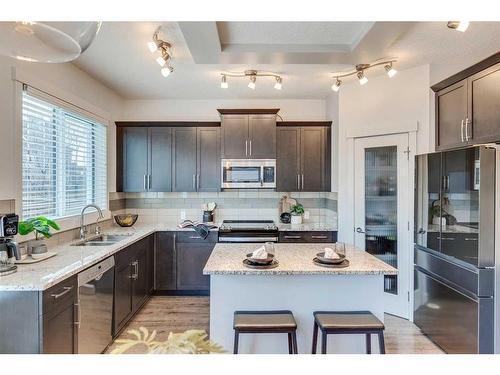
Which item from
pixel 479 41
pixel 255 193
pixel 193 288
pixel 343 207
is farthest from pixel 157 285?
pixel 479 41

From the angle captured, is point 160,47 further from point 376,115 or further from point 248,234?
point 376,115

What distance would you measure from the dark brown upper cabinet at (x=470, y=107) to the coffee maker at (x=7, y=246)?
11.3ft

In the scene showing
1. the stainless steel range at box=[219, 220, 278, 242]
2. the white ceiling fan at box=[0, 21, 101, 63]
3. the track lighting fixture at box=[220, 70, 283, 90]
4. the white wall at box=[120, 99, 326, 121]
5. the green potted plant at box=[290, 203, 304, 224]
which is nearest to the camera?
the white ceiling fan at box=[0, 21, 101, 63]

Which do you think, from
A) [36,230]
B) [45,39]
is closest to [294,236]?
[36,230]

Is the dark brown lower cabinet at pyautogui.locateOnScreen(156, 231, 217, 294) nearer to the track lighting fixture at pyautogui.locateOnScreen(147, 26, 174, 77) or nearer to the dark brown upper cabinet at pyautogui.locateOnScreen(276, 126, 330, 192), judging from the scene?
the dark brown upper cabinet at pyautogui.locateOnScreen(276, 126, 330, 192)

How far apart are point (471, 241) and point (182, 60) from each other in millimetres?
2971

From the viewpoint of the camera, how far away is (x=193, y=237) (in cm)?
386

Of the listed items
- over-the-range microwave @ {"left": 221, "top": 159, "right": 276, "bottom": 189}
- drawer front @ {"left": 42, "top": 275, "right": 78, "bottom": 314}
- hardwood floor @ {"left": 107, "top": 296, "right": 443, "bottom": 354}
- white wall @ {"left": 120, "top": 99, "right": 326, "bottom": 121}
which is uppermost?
white wall @ {"left": 120, "top": 99, "right": 326, "bottom": 121}

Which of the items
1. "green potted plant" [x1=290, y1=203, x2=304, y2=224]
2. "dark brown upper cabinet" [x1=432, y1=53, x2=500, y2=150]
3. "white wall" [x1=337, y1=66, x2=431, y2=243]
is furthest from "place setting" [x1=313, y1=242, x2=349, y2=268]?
"green potted plant" [x1=290, y1=203, x2=304, y2=224]

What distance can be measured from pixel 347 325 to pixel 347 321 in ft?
0.15

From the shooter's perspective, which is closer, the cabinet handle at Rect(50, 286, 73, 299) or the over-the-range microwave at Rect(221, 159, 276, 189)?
the cabinet handle at Rect(50, 286, 73, 299)

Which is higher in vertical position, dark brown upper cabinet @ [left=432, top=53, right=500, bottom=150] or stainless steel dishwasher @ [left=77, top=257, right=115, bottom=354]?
dark brown upper cabinet @ [left=432, top=53, right=500, bottom=150]

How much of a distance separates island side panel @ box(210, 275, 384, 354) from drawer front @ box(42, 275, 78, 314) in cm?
96

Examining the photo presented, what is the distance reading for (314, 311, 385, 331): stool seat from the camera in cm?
184
